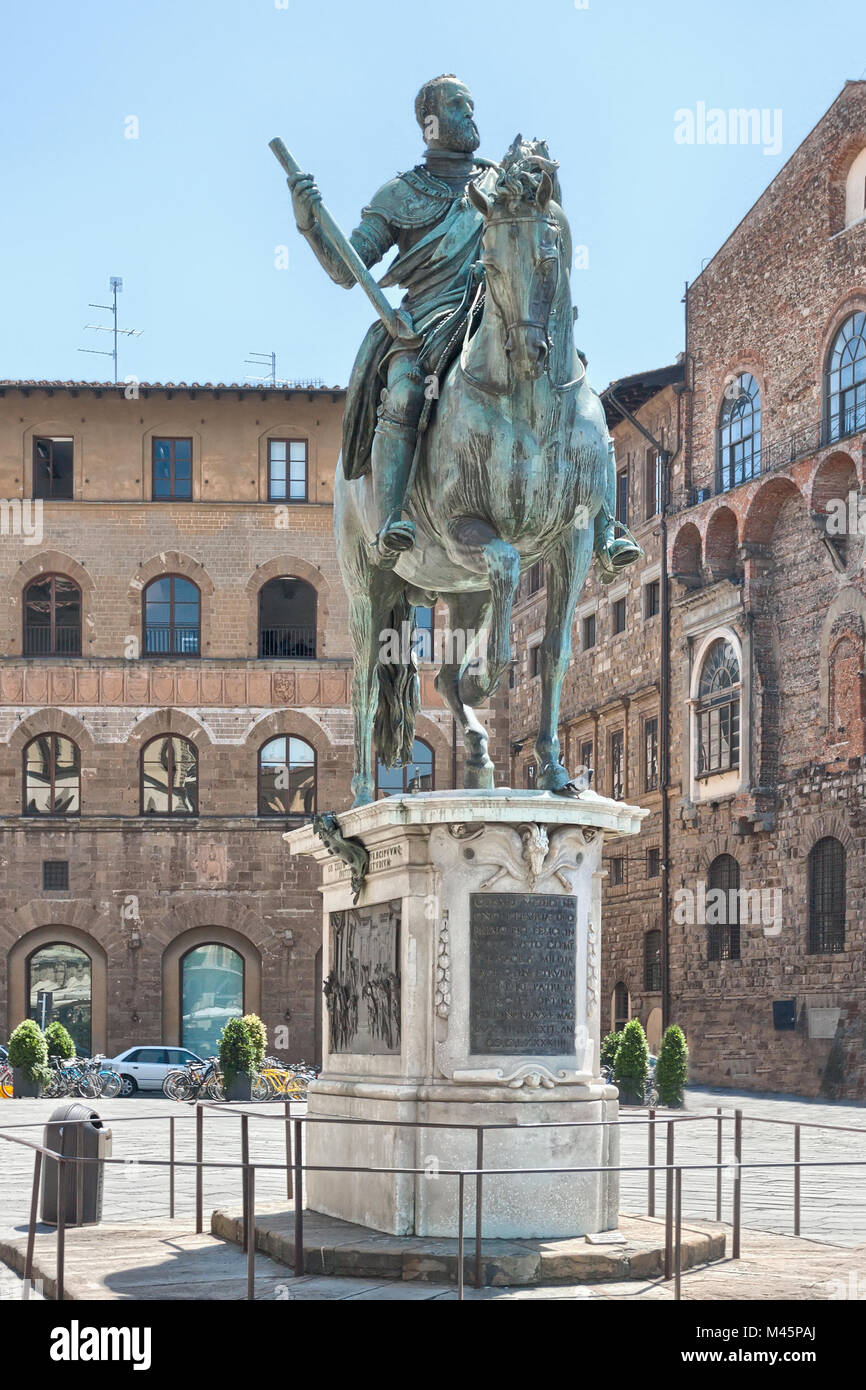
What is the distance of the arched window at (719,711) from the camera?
36281mm

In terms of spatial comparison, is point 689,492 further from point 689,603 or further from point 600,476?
point 600,476

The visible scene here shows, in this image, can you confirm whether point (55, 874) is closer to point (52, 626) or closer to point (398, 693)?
point (52, 626)

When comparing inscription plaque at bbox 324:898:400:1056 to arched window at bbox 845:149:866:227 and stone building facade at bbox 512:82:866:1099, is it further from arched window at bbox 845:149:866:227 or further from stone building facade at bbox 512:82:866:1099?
arched window at bbox 845:149:866:227

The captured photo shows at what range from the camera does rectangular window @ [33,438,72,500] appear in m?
40.2

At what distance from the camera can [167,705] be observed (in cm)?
3950

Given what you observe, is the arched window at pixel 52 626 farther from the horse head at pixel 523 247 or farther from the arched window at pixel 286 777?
the horse head at pixel 523 247

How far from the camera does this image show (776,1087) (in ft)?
112

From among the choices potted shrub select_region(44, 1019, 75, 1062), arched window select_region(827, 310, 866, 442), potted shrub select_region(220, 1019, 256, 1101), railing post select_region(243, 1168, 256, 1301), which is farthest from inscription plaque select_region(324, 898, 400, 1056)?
arched window select_region(827, 310, 866, 442)

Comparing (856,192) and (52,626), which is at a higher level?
(856,192)

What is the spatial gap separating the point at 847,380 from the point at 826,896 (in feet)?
29.3

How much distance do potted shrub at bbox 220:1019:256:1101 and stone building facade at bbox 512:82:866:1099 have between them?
9822mm

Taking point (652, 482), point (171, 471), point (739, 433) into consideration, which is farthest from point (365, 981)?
point (652, 482)

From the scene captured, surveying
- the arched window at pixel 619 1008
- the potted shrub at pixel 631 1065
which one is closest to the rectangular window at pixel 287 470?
the arched window at pixel 619 1008
